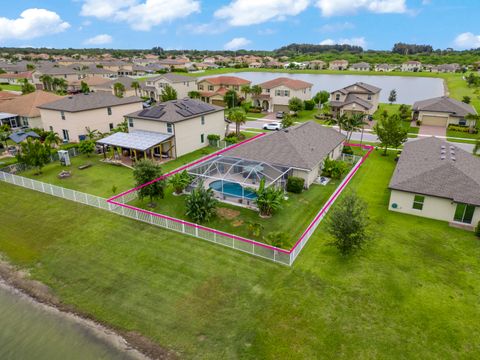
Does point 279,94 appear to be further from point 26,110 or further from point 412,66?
point 412,66

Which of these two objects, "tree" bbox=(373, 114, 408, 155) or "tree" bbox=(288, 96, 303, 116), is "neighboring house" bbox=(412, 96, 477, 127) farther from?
"tree" bbox=(288, 96, 303, 116)

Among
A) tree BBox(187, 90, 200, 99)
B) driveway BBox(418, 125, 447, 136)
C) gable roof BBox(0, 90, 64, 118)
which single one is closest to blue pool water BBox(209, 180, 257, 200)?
gable roof BBox(0, 90, 64, 118)

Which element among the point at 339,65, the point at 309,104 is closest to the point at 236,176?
the point at 309,104

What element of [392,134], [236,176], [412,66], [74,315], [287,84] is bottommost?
[74,315]

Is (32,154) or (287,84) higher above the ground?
(287,84)

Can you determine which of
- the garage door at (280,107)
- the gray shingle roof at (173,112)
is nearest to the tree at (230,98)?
the garage door at (280,107)

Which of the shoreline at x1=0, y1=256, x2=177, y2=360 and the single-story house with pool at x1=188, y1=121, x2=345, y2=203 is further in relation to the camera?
the single-story house with pool at x1=188, y1=121, x2=345, y2=203
